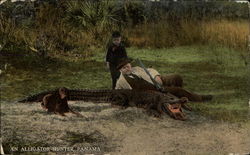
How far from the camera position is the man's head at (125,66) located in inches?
245

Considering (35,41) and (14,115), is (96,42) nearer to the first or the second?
(35,41)

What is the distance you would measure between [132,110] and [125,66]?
46cm

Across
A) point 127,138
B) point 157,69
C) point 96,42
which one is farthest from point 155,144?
point 96,42

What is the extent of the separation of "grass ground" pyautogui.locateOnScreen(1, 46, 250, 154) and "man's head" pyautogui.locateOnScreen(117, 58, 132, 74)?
9 cm

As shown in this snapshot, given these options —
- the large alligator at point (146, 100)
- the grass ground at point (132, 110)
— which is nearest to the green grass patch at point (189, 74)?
the grass ground at point (132, 110)

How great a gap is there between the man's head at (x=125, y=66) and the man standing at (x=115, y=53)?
0.11 feet

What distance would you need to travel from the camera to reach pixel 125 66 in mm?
6227

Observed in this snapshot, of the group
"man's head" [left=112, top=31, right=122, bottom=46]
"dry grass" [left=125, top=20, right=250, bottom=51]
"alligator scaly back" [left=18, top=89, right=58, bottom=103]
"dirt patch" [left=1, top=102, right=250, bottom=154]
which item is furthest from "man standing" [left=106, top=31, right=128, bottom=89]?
"alligator scaly back" [left=18, top=89, right=58, bottom=103]

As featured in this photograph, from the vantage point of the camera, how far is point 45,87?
19.7 ft

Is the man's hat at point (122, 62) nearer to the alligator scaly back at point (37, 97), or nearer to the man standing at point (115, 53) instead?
the man standing at point (115, 53)

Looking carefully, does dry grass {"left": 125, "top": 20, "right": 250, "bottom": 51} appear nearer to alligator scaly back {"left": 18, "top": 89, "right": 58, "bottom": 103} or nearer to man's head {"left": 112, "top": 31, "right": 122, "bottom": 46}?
man's head {"left": 112, "top": 31, "right": 122, "bottom": 46}

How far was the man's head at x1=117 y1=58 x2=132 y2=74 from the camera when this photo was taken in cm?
621

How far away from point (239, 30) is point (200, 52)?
51cm

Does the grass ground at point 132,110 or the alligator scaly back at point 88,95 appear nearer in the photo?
the grass ground at point 132,110
